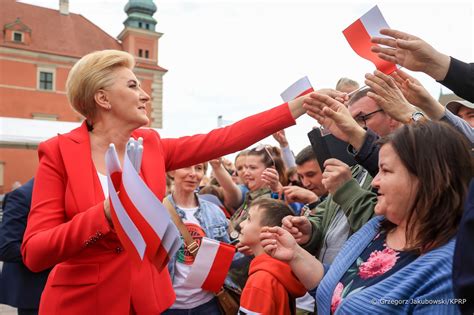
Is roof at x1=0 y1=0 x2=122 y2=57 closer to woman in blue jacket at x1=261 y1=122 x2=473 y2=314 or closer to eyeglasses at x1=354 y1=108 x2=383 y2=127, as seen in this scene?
eyeglasses at x1=354 y1=108 x2=383 y2=127

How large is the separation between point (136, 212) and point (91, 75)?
85 cm

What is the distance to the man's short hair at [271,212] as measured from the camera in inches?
95.5

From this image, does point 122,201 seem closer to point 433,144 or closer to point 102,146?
point 102,146

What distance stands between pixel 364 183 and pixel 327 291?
2.34ft

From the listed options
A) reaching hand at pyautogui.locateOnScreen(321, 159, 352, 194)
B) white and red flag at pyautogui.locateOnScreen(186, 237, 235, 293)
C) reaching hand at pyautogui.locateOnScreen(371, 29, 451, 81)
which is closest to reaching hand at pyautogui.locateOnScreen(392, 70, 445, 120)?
reaching hand at pyautogui.locateOnScreen(371, 29, 451, 81)

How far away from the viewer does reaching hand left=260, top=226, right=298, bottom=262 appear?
183 centimetres

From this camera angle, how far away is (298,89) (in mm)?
2344

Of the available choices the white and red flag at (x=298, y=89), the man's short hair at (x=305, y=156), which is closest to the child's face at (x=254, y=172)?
the man's short hair at (x=305, y=156)

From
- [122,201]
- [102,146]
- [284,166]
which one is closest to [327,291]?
[122,201]

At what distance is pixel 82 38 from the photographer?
36.4 meters

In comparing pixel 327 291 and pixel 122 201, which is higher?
pixel 122 201

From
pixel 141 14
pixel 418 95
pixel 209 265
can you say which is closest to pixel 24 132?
pixel 209 265

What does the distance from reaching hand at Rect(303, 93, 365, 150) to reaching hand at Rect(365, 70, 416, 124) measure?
140 mm

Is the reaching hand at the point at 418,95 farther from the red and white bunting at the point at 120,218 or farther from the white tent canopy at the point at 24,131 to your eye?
the white tent canopy at the point at 24,131
